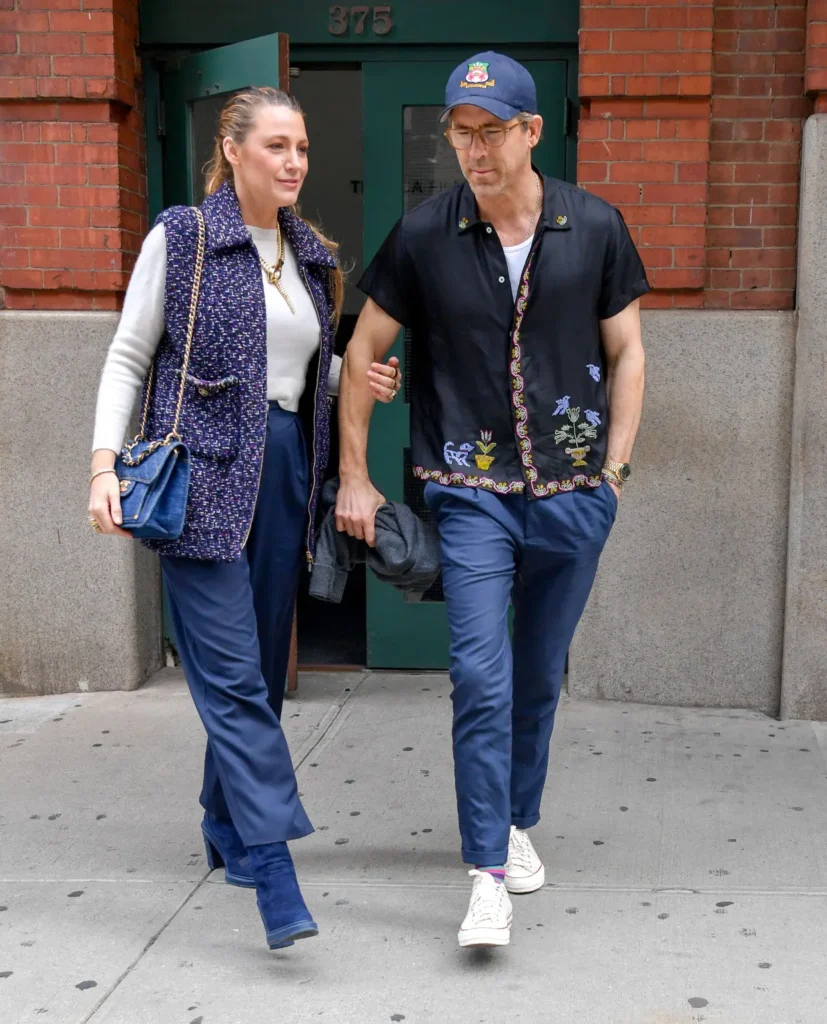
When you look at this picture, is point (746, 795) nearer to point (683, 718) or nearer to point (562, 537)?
point (683, 718)

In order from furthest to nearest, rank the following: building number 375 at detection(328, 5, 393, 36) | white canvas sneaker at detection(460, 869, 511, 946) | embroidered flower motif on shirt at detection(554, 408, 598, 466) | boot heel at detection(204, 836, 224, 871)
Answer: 1. building number 375 at detection(328, 5, 393, 36)
2. boot heel at detection(204, 836, 224, 871)
3. embroidered flower motif on shirt at detection(554, 408, 598, 466)
4. white canvas sneaker at detection(460, 869, 511, 946)

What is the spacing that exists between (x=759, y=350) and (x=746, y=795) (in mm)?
1749

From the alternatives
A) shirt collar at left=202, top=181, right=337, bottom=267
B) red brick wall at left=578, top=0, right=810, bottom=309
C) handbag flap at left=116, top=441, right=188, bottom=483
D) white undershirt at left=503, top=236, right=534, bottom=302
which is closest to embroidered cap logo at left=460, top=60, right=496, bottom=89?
white undershirt at left=503, top=236, right=534, bottom=302

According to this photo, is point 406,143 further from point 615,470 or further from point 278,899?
point 278,899

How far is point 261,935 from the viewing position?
11.4ft

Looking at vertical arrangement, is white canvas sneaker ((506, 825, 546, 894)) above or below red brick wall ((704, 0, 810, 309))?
below

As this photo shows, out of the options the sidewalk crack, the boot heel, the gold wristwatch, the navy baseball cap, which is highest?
the navy baseball cap

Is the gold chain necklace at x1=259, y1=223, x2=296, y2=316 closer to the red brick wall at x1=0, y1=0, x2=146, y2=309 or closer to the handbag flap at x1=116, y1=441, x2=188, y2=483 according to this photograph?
the handbag flap at x1=116, y1=441, x2=188, y2=483

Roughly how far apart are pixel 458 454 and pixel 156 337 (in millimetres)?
805

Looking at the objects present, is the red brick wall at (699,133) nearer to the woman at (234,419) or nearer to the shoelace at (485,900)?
the woman at (234,419)

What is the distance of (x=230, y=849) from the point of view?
3.68 m

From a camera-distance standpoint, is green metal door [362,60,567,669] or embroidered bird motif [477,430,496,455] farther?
green metal door [362,60,567,669]

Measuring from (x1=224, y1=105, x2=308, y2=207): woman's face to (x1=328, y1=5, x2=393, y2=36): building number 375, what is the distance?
234 cm

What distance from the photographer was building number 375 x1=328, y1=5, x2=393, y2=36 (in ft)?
18.0
